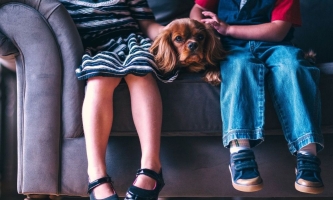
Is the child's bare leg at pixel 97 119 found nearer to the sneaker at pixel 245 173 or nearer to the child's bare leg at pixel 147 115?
the child's bare leg at pixel 147 115

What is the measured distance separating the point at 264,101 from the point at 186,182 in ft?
1.15

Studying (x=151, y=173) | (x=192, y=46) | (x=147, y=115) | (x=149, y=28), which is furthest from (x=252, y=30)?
(x=151, y=173)

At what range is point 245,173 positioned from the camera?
1051 millimetres

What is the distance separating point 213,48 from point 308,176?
0.49 m

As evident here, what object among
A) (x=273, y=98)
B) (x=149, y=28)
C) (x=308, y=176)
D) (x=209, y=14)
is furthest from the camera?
(x=149, y=28)

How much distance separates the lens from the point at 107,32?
141 cm

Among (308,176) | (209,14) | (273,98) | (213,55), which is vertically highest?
(209,14)

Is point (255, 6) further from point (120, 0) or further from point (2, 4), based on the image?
point (2, 4)

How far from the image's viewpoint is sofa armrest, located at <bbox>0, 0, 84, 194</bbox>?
3.90 feet

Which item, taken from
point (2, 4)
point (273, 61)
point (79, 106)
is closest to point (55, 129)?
point (79, 106)

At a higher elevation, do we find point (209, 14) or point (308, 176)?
point (209, 14)

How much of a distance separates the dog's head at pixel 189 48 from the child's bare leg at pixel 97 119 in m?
0.20

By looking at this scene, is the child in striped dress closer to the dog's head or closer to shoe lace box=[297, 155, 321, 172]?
the dog's head

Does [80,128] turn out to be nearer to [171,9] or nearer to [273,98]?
[273,98]
